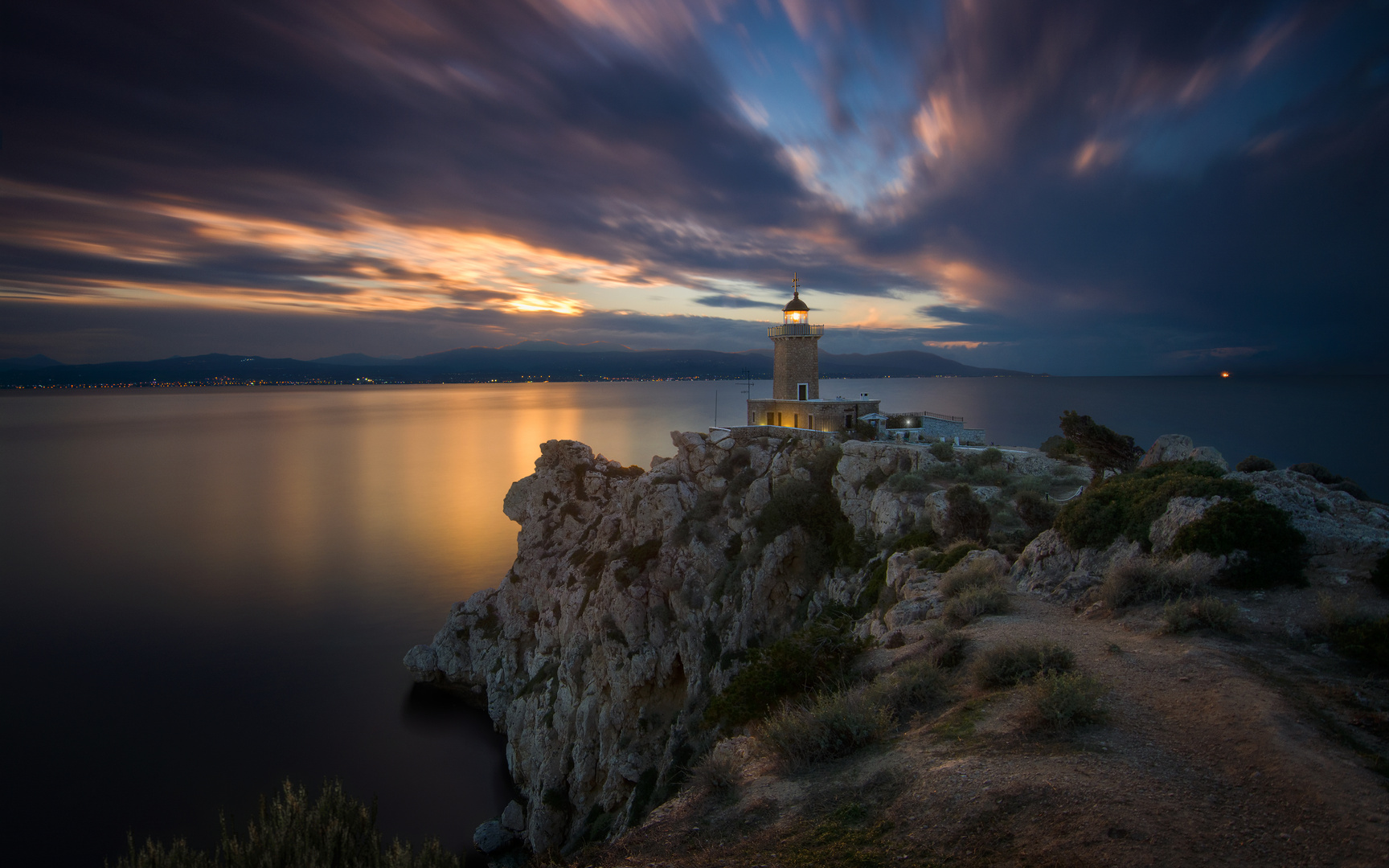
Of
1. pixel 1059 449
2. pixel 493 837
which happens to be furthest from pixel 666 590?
pixel 1059 449

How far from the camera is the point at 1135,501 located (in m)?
11.6

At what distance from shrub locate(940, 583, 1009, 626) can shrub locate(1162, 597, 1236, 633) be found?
2.54 metres

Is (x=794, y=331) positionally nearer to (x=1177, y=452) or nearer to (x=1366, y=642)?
(x=1177, y=452)

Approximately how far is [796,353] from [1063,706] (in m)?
30.8

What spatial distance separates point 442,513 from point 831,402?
39624 mm

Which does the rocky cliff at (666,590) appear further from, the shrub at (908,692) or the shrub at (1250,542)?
the shrub at (908,692)

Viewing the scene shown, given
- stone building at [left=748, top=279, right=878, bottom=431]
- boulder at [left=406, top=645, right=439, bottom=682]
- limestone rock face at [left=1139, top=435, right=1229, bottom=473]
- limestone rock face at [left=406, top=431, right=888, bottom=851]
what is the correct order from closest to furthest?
1. limestone rock face at [left=1139, top=435, right=1229, bottom=473]
2. limestone rock face at [left=406, top=431, right=888, bottom=851]
3. boulder at [left=406, top=645, right=439, bottom=682]
4. stone building at [left=748, top=279, right=878, bottom=431]

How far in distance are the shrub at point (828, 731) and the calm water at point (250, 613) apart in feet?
72.6

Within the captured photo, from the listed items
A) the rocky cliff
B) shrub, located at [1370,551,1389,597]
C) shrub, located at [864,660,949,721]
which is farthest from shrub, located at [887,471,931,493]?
shrub, located at [864,660,949,721]

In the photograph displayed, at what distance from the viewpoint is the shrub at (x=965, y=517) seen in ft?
52.8

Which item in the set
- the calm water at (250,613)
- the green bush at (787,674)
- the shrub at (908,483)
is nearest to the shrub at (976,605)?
the green bush at (787,674)

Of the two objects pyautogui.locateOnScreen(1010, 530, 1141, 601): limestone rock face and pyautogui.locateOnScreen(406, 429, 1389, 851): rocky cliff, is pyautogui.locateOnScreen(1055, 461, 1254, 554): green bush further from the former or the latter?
pyautogui.locateOnScreen(406, 429, 1389, 851): rocky cliff

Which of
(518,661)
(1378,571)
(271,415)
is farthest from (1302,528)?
(271,415)

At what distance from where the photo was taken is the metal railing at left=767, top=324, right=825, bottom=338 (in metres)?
35.7
